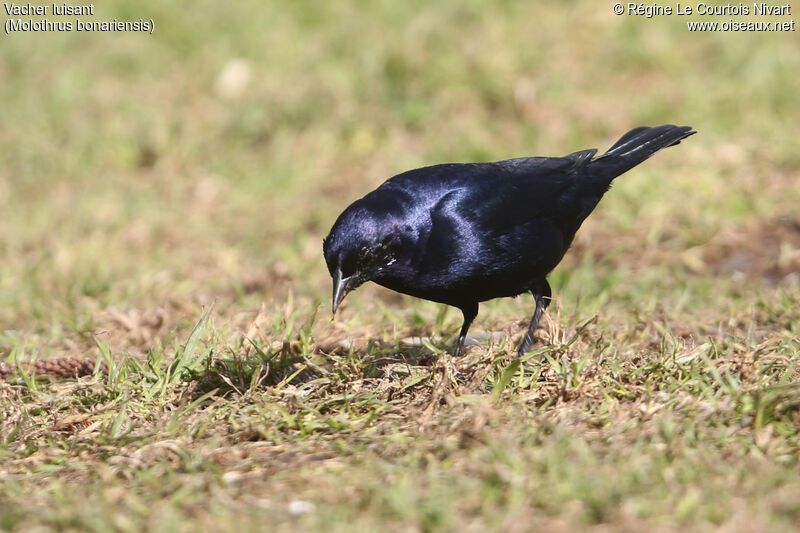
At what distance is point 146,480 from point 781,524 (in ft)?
5.51

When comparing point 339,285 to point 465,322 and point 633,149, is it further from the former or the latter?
A: point 633,149

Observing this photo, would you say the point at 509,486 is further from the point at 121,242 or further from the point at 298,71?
the point at 298,71

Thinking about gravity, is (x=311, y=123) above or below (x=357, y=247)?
above

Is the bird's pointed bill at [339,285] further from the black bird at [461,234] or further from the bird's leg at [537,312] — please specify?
the bird's leg at [537,312]

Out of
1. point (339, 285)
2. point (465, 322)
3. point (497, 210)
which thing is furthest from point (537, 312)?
point (339, 285)

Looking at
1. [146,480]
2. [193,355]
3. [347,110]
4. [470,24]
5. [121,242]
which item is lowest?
[146,480]

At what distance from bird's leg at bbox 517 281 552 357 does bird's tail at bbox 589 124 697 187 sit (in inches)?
25.9

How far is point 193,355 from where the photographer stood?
3.76m

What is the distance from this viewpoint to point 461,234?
3764 mm

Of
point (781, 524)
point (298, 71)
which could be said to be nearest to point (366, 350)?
point (781, 524)

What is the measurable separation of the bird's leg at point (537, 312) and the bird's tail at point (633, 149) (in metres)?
0.66

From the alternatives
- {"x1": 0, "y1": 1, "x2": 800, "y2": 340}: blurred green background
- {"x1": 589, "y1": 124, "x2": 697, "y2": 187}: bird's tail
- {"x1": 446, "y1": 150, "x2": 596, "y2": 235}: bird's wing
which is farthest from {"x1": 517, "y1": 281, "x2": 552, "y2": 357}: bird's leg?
{"x1": 0, "y1": 1, "x2": 800, "y2": 340}: blurred green background

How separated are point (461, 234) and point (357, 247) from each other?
44cm

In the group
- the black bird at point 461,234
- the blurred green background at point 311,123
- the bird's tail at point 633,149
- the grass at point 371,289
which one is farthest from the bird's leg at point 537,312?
the blurred green background at point 311,123
